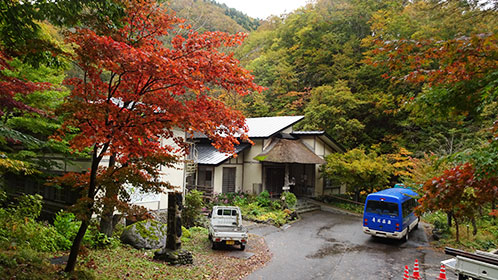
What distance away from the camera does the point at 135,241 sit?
407 inches

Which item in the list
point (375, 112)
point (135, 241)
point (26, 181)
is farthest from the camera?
point (375, 112)

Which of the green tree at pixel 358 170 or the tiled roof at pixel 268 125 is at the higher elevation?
the tiled roof at pixel 268 125

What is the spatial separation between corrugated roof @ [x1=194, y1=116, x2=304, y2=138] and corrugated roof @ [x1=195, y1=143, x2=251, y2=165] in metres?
0.96

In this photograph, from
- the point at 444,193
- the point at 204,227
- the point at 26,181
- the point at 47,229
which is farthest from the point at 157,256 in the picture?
the point at 26,181

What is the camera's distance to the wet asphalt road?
9.70 meters

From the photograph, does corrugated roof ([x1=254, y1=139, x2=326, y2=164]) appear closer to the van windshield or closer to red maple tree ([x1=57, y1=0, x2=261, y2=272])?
the van windshield

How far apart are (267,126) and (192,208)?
11754mm

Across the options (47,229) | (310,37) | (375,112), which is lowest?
(47,229)

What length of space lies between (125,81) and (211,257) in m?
7.20

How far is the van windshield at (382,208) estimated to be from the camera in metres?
13.6

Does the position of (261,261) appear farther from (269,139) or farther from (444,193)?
(269,139)

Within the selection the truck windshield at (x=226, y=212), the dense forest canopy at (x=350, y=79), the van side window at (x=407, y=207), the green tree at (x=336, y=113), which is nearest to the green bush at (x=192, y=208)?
the truck windshield at (x=226, y=212)

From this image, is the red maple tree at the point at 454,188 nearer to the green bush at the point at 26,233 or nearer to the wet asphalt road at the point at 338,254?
the wet asphalt road at the point at 338,254

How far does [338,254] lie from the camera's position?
38.8ft
